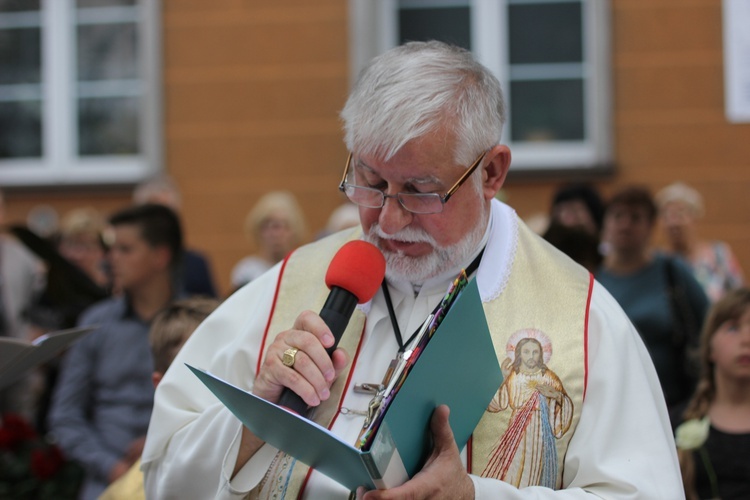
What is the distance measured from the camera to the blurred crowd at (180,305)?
4.23 metres

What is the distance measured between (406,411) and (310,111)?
688 cm

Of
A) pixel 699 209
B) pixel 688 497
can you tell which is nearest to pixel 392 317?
pixel 688 497

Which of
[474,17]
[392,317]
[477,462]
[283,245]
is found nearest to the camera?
[477,462]

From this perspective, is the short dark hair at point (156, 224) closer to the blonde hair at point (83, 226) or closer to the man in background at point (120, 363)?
the man in background at point (120, 363)

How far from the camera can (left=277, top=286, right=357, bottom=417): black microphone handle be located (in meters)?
2.39

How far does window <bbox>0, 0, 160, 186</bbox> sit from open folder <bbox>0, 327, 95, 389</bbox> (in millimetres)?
6691

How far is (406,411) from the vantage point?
7.43 ft

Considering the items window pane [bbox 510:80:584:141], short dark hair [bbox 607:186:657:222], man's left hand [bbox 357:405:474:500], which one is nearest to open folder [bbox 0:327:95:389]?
man's left hand [bbox 357:405:474:500]

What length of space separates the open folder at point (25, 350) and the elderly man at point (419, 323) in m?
0.32

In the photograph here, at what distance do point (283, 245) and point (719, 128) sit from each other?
366 centimetres

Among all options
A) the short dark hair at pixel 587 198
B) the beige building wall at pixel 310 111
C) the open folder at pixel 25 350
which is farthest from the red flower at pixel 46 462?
the beige building wall at pixel 310 111

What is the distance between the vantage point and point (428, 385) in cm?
231

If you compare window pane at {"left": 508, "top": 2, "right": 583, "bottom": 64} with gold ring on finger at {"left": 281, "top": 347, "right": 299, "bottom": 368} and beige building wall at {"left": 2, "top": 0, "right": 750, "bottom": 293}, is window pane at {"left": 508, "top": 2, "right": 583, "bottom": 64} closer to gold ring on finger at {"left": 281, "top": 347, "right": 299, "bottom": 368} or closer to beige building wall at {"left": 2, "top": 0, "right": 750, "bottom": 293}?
beige building wall at {"left": 2, "top": 0, "right": 750, "bottom": 293}

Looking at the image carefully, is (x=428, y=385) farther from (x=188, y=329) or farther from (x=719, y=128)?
(x=719, y=128)
